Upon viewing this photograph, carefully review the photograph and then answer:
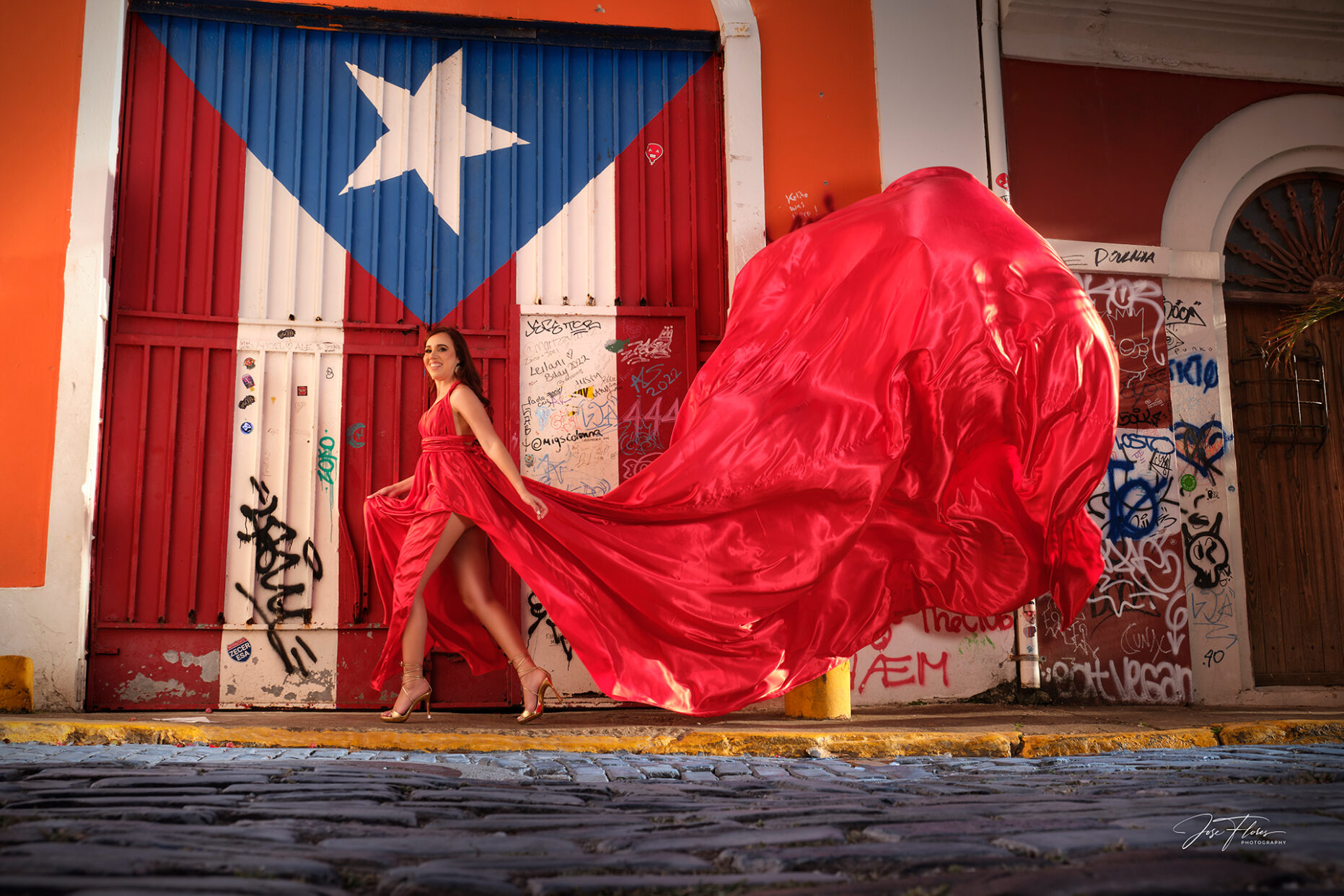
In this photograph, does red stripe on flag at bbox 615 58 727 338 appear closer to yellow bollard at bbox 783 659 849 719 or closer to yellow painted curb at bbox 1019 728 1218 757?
yellow bollard at bbox 783 659 849 719

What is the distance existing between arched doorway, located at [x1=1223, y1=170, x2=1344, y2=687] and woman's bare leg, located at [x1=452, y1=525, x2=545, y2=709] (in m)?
5.06

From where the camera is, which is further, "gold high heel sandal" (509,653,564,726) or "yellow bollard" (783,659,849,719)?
"yellow bollard" (783,659,849,719)

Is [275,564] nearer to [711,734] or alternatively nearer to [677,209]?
[711,734]

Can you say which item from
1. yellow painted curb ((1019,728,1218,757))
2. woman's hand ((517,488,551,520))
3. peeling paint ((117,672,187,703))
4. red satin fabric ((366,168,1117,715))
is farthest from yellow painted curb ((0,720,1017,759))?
peeling paint ((117,672,187,703))

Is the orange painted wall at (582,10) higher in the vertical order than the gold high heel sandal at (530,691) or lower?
higher

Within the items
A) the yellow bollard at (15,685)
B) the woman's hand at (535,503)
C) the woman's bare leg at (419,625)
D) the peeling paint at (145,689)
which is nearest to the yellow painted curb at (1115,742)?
the woman's hand at (535,503)

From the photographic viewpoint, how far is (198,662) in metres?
5.55

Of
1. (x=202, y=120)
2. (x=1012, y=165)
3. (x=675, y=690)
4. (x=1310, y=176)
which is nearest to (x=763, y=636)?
(x=675, y=690)

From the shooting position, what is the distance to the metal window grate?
684cm

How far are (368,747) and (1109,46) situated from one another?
268 inches

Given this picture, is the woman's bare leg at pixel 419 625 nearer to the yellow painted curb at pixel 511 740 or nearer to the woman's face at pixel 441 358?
the yellow painted curb at pixel 511 740

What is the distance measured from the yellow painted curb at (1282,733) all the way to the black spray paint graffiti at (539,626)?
3.53 m

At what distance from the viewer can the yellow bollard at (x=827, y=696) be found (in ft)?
16.5

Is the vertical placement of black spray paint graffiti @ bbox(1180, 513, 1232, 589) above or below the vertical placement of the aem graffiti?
above
